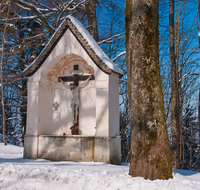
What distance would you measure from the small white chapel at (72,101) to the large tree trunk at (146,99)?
107 inches

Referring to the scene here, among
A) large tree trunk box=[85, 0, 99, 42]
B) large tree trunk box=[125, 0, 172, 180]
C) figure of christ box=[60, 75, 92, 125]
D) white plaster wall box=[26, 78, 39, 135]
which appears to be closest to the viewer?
large tree trunk box=[125, 0, 172, 180]

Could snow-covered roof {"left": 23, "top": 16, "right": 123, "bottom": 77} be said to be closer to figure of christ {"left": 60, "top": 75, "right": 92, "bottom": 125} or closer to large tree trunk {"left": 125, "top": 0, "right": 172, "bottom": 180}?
figure of christ {"left": 60, "top": 75, "right": 92, "bottom": 125}

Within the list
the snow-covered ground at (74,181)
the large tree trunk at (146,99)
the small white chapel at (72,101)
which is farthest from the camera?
the small white chapel at (72,101)

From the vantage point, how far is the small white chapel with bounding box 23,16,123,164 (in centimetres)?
724

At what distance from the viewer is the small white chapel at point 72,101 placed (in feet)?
23.8

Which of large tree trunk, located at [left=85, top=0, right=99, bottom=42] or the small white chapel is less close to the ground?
large tree trunk, located at [left=85, top=0, right=99, bottom=42]

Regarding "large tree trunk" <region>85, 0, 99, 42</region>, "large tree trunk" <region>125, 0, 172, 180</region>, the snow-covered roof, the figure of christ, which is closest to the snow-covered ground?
"large tree trunk" <region>125, 0, 172, 180</region>

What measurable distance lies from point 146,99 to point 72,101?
4471 millimetres

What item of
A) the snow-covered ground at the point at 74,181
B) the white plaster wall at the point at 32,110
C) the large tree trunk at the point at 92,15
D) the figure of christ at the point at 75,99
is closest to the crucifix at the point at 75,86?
the figure of christ at the point at 75,99

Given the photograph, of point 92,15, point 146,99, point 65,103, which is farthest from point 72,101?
point 92,15

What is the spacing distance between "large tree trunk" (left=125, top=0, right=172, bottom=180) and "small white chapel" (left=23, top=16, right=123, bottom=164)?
2716 millimetres

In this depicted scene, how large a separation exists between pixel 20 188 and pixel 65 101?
4.94 m

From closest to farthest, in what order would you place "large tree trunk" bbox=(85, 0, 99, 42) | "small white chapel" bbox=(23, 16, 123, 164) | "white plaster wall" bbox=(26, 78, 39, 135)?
"small white chapel" bbox=(23, 16, 123, 164) → "white plaster wall" bbox=(26, 78, 39, 135) → "large tree trunk" bbox=(85, 0, 99, 42)

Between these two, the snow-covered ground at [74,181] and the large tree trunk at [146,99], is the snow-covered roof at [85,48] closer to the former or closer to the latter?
the large tree trunk at [146,99]
